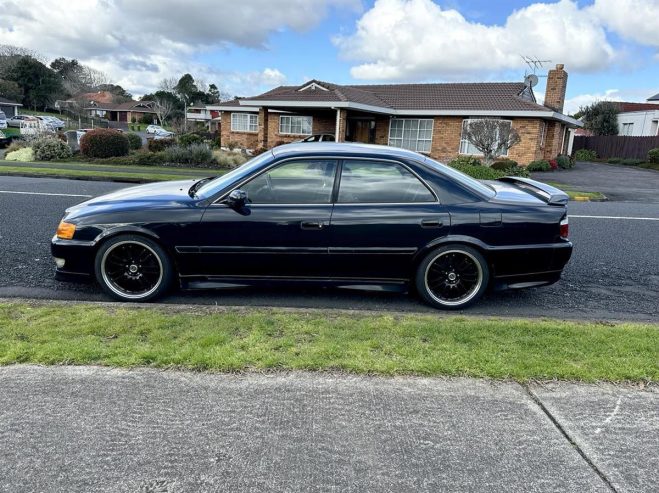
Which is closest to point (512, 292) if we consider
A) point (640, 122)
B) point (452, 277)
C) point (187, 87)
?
point (452, 277)

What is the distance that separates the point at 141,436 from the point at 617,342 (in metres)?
3.49

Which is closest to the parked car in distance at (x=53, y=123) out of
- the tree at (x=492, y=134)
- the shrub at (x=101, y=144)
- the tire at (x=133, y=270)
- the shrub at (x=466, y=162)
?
the shrub at (x=101, y=144)

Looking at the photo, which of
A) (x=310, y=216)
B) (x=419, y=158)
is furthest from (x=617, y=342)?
(x=310, y=216)

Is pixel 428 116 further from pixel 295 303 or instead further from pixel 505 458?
pixel 505 458

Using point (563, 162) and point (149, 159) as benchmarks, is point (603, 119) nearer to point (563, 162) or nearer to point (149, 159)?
point (563, 162)

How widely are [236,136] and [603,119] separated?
3162 centimetres

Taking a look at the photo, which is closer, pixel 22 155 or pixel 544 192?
pixel 544 192

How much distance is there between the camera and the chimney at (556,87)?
92.7 ft

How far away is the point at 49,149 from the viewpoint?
22.0 m

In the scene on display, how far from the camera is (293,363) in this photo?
3479mm

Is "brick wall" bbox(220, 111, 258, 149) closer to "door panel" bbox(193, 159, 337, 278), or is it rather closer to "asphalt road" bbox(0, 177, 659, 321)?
"asphalt road" bbox(0, 177, 659, 321)

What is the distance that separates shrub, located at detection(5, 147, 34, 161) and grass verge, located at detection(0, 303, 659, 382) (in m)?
20.6

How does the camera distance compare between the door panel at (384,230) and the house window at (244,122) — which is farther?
the house window at (244,122)

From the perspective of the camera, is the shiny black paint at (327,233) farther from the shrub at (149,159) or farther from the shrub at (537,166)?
the shrub at (537,166)
